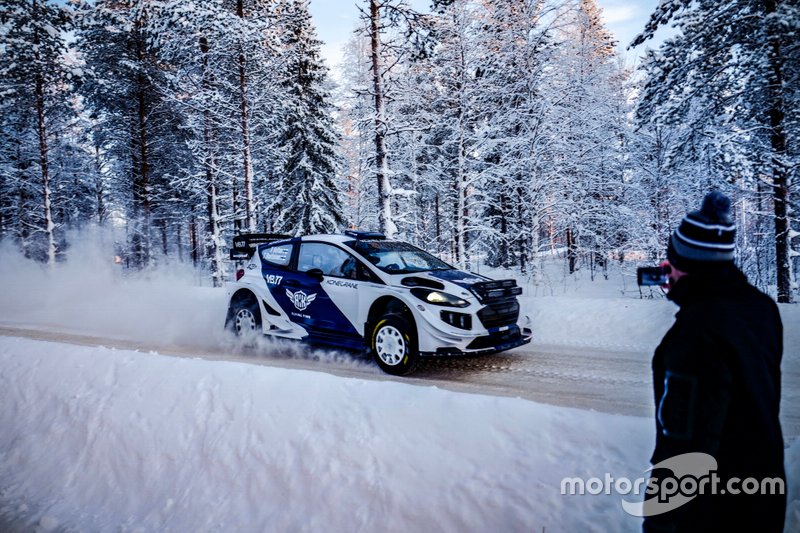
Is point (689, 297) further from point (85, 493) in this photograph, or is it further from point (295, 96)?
point (295, 96)

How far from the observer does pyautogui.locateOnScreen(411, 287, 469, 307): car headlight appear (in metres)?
6.08

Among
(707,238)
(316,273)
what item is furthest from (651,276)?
(316,273)

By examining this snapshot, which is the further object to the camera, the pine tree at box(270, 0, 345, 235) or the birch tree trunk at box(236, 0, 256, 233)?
the pine tree at box(270, 0, 345, 235)

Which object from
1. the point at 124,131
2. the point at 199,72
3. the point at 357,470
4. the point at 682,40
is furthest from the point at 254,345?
the point at 124,131

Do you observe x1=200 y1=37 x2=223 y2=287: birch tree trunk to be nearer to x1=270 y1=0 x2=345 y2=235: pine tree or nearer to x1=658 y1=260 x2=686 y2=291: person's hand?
x1=270 y1=0 x2=345 y2=235: pine tree

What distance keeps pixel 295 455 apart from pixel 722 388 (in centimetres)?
317

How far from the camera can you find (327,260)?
7391 mm

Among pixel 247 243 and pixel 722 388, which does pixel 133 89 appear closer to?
pixel 247 243

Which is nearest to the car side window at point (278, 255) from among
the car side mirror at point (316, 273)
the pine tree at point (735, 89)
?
the car side mirror at point (316, 273)

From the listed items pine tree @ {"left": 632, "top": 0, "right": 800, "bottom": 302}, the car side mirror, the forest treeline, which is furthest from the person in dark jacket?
pine tree @ {"left": 632, "top": 0, "right": 800, "bottom": 302}

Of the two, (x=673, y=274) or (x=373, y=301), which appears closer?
(x=673, y=274)

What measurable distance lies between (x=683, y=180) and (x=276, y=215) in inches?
760

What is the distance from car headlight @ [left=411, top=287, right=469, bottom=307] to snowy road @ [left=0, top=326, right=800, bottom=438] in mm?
1047

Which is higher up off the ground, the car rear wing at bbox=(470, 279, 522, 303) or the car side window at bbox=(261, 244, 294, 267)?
the car side window at bbox=(261, 244, 294, 267)
